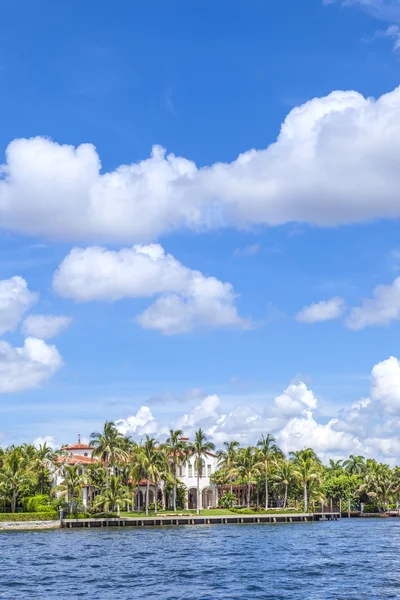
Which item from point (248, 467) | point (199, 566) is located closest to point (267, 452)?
point (248, 467)

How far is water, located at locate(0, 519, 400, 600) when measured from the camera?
5044 centimetres

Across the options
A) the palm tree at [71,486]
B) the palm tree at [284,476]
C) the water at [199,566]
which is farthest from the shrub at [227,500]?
the water at [199,566]

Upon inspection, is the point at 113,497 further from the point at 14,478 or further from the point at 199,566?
the point at 199,566

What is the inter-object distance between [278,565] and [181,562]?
27.8ft

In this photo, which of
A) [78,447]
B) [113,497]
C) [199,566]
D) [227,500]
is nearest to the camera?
[199,566]

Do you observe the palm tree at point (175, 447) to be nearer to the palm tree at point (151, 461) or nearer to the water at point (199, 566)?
the palm tree at point (151, 461)

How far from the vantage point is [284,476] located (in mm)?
148500

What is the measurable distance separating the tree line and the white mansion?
916 millimetres

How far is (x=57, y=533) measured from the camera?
10700 cm

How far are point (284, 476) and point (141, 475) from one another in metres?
32.0

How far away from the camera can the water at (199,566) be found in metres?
50.4

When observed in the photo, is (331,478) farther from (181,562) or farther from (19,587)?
(19,587)

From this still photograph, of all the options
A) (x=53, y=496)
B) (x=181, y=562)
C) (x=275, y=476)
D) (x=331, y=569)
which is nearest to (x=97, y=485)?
(x=53, y=496)

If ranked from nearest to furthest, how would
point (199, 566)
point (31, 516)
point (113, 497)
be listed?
1. point (199, 566)
2. point (31, 516)
3. point (113, 497)
